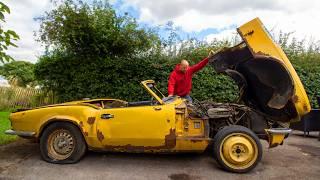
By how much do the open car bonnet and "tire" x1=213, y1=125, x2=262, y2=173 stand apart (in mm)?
931

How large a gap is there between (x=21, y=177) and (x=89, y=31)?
22.6ft

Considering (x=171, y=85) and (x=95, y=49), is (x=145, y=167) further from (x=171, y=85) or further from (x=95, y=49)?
(x=95, y=49)

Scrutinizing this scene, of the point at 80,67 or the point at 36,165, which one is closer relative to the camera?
the point at 36,165

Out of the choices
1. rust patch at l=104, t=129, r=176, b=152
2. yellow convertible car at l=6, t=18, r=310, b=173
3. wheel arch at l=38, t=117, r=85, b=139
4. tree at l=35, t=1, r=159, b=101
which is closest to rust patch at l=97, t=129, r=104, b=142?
yellow convertible car at l=6, t=18, r=310, b=173

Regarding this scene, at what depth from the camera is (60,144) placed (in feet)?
17.8

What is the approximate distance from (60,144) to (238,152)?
310cm

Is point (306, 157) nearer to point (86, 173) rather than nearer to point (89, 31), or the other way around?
point (86, 173)

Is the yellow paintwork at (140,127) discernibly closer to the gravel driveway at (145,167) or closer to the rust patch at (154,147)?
the rust patch at (154,147)

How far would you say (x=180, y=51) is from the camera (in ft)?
38.5

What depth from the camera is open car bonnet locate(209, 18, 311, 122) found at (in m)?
5.20

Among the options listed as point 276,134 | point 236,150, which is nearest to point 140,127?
point 236,150

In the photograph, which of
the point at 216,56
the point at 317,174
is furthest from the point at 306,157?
the point at 216,56

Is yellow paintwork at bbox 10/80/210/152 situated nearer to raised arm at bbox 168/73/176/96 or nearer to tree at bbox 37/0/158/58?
raised arm at bbox 168/73/176/96

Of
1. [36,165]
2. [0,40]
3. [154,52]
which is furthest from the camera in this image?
[154,52]
